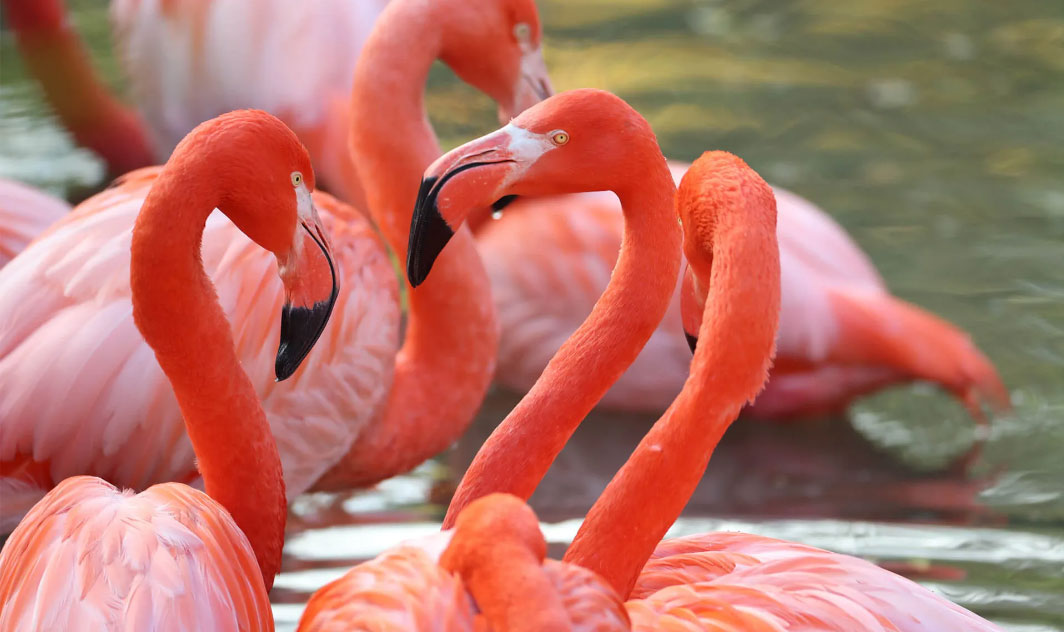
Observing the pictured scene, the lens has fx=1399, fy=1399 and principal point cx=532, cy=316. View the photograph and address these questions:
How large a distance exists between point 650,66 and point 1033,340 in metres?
2.45

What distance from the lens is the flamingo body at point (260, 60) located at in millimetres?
4316

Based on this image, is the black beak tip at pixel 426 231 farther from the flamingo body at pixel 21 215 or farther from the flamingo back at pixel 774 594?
the flamingo body at pixel 21 215

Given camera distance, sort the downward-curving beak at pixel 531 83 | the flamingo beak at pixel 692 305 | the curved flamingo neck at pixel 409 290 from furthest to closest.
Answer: the downward-curving beak at pixel 531 83
the curved flamingo neck at pixel 409 290
the flamingo beak at pixel 692 305

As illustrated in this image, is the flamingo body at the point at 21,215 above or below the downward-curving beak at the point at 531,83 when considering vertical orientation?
below

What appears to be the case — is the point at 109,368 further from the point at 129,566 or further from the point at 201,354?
the point at 129,566

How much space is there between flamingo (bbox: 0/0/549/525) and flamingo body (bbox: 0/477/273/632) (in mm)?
503

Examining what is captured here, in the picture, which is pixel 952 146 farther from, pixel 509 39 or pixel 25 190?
pixel 25 190

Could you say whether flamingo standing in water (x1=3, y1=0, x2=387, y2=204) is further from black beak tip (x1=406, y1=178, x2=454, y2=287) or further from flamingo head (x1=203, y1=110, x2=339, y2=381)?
black beak tip (x1=406, y1=178, x2=454, y2=287)

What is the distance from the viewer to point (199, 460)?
222 centimetres

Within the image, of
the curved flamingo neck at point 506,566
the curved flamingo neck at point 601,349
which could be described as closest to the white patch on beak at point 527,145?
the curved flamingo neck at point 601,349

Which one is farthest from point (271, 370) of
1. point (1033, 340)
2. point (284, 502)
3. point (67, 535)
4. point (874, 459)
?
point (1033, 340)

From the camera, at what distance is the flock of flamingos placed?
186 centimetres

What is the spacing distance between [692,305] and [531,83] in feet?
3.23

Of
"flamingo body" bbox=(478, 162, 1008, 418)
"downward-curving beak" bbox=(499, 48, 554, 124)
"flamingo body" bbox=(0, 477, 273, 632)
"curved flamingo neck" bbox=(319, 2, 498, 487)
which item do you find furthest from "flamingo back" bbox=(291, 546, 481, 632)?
"flamingo body" bbox=(478, 162, 1008, 418)
